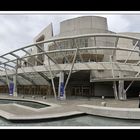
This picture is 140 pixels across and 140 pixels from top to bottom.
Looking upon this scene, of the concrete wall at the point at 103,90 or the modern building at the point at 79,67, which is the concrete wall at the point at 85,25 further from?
the concrete wall at the point at 103,90

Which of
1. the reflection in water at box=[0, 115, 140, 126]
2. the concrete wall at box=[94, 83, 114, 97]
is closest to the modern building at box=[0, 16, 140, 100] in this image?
the concrete wall at box=[94, 83, 114, 97]

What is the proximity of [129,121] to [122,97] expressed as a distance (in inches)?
622

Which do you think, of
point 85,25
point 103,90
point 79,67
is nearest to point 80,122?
point 79,67

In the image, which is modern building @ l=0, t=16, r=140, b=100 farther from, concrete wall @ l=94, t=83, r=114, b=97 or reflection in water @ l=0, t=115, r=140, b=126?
reflection in water @ l=0, t=115, r=140, b=126

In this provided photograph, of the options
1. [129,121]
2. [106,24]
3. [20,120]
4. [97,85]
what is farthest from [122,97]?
[106,24]

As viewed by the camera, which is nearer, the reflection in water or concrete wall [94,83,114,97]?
the reflection in water

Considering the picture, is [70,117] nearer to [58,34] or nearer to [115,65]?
[115,65]

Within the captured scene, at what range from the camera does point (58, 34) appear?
4653 centimetres

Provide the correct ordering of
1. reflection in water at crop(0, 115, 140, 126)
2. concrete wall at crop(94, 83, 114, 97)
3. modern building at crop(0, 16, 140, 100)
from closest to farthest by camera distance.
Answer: reflection in water at crop(0, 115, 140, 126), modern building at crop(0, 16, 140, 100), concrete wall at crop(94, 83, 114, 97)

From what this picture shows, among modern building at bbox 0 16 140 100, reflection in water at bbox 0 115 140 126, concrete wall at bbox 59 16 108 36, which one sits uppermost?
concrete wall at bbox 59 16 108 36

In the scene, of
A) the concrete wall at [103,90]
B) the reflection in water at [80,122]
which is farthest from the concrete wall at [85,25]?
the reflection in water at [80,122]

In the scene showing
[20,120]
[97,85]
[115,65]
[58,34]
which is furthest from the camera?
[58,34]

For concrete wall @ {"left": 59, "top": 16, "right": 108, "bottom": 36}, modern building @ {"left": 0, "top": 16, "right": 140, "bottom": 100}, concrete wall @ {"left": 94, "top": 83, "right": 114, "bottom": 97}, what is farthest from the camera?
concrete wall @ {"left": 59, "top": 16, "right": 108, "bottom": 36}
